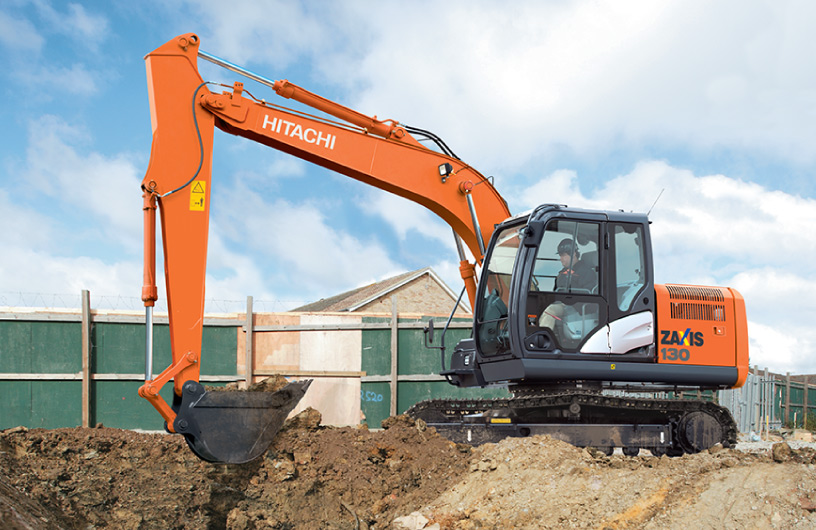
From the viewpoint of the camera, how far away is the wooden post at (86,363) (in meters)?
11.5

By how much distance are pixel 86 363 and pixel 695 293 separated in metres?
9.39

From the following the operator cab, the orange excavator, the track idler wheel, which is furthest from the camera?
the track idler wheel

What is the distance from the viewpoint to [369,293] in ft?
80.3

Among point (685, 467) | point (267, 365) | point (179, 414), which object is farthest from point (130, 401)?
point (685, 467)

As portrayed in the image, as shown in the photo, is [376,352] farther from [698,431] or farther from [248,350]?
[698,431]

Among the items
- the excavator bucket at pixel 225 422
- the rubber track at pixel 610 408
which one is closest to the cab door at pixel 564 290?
the rubber track at pixel 610 408

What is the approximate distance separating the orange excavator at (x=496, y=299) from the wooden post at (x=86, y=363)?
20.9ft

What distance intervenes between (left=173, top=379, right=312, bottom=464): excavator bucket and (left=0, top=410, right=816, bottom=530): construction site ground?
0.65 metres

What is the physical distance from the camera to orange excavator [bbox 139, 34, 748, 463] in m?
6.07

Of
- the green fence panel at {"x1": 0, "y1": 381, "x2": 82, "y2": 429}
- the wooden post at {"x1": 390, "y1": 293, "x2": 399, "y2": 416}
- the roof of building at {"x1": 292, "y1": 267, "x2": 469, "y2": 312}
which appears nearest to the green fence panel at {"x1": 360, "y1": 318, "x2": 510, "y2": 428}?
the wooden post at {"x1": 390, "y1": 293, "x2": 399, "y2": 416}

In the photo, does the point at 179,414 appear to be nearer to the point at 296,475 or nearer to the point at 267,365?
the point at 296,475

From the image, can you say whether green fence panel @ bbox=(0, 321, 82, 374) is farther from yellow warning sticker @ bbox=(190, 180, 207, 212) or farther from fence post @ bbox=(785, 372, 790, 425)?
fence post @ bbox=(785, 372, 790, 425)

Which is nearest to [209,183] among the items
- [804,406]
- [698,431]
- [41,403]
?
[698,431]

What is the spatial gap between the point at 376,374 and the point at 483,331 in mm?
5343
